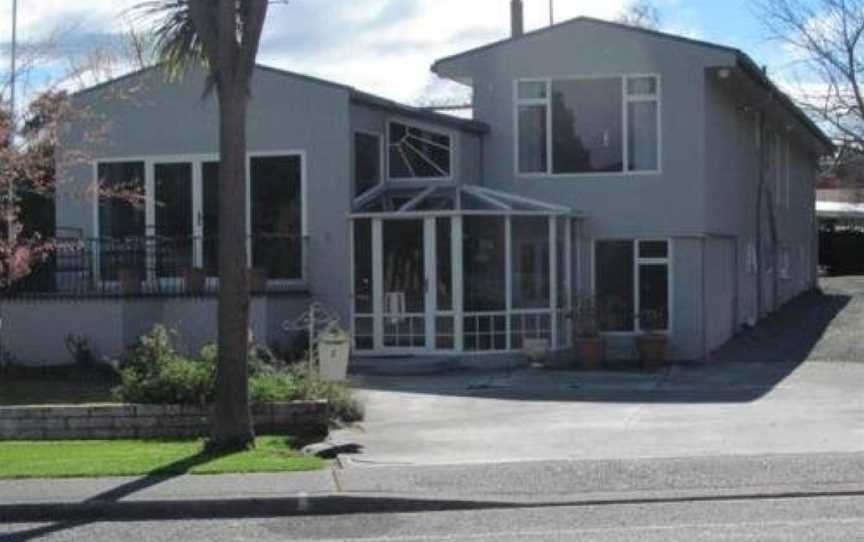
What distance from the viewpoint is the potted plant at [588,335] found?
2361 cm

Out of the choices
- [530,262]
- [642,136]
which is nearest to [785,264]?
[642,136]

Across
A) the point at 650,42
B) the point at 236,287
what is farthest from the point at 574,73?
the point at 236,287

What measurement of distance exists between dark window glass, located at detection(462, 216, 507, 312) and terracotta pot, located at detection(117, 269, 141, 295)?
5.50 meters

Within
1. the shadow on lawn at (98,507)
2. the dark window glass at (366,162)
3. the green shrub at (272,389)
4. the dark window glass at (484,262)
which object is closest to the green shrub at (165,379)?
the green shrub at (272,389)

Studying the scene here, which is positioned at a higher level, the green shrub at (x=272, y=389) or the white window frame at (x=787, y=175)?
the white window frame at (x=787, y=175)

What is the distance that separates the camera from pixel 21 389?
784 inches

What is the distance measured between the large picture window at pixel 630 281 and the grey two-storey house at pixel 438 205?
0.04 meters

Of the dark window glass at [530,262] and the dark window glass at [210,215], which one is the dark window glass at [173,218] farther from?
the dark window glass at [530,262]

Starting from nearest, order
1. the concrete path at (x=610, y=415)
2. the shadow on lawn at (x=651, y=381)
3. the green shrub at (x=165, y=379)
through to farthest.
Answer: the concrete path at (x=610, y=415), the green shrub at (x=165, y=379), the shadow on lawn at (x=651, y=381)

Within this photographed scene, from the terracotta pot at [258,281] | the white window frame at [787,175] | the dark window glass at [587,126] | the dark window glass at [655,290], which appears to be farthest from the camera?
the white window frame at [787,175]

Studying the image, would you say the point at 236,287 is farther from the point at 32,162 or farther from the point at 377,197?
the point at 377,197

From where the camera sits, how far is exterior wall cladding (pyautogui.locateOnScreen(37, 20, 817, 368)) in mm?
23422

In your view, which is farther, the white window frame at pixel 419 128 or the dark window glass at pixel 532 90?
the dark window glass at pixel 532 90

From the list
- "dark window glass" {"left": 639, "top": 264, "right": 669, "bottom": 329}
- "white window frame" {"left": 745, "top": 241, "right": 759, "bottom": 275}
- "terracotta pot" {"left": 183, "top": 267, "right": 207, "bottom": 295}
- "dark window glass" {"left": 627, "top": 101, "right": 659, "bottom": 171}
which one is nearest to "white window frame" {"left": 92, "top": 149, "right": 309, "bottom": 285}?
"terracotta pot" {"left": 183, "top": 267, "right": 207, "bottom": 295}
